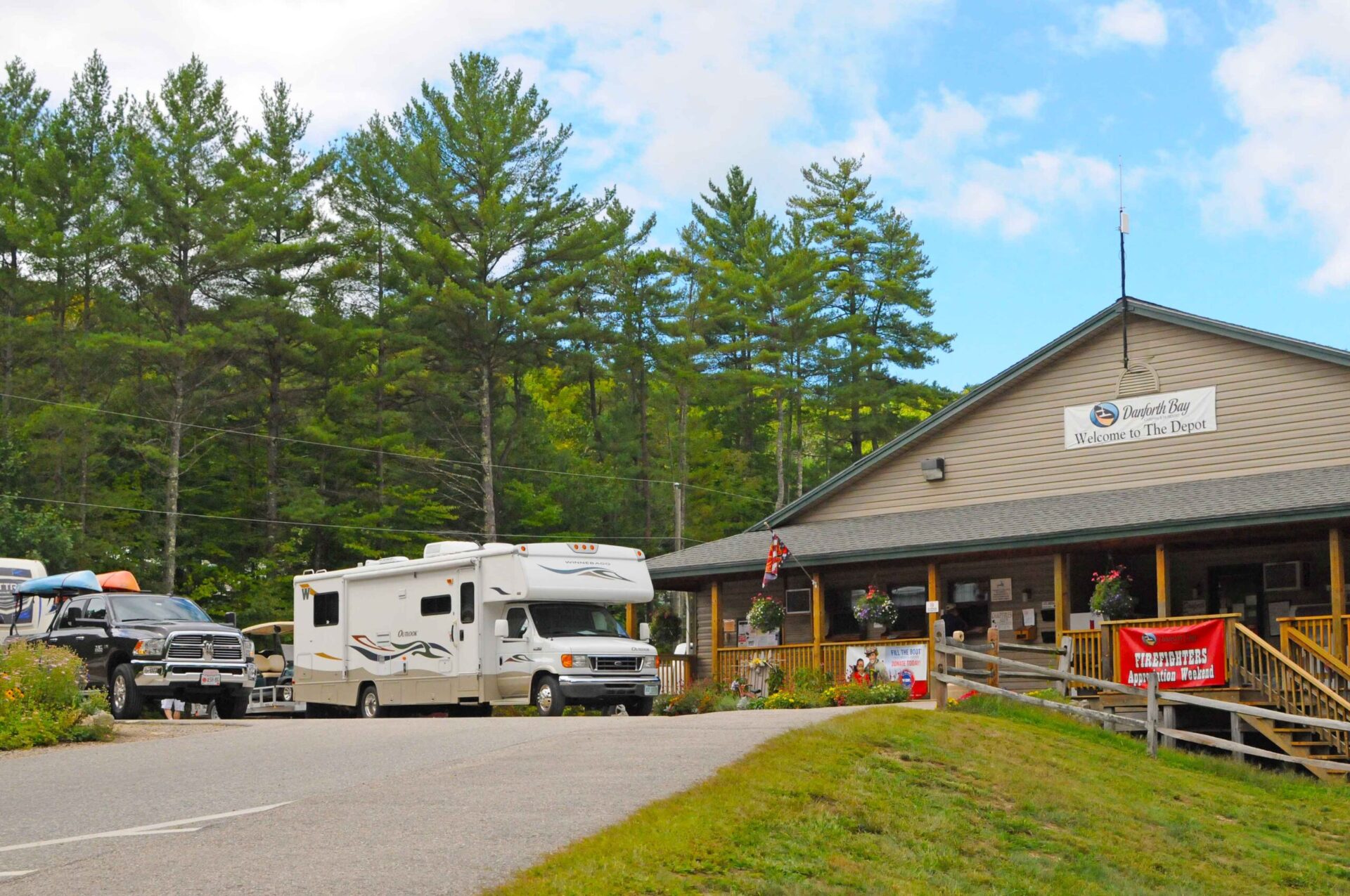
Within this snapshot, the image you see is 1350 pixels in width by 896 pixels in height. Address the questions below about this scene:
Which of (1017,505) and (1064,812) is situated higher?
(1017,505)

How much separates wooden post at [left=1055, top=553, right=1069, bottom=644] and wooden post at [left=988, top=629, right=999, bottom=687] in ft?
3.87

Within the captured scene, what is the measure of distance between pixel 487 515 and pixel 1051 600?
26023mm

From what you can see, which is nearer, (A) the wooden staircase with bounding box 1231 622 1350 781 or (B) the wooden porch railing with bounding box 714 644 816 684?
(A) the wooden staircase with bounding box 1231 622 1350 781

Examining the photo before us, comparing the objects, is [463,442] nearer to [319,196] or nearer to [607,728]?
[319,196]

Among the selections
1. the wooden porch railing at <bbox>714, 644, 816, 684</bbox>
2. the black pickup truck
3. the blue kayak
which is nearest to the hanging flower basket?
the wooden porch railing at <bbox>714, 644, 816, 684</bbox>

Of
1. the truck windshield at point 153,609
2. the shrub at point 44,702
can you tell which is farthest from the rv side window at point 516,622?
the shrub at point 44,702

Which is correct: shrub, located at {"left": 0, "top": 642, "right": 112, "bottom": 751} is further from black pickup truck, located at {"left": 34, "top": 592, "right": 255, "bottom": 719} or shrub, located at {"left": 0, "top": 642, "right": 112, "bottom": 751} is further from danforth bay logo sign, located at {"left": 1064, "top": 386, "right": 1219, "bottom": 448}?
danforth bay logo sign, located at {"left": 1064, "top": 386, "right": 1219, "bottom": 448}

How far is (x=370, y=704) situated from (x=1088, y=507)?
12.6 m

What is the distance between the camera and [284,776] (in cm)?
1254

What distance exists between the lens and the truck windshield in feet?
78.0

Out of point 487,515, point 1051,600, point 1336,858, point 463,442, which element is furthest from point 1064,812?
point 463,442

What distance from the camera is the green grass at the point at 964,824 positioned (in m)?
9.26

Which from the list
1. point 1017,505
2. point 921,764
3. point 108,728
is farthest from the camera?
point 1017,505

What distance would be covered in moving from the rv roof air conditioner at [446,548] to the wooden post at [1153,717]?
419 inches
